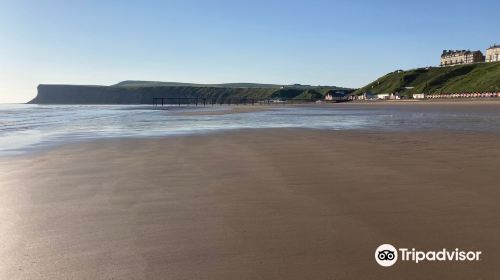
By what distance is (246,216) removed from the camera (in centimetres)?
547

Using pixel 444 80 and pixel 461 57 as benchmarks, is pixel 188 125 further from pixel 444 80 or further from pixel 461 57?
pixel 461 57

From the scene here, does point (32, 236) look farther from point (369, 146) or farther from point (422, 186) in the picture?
point (369, 146)

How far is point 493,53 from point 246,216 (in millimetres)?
186831

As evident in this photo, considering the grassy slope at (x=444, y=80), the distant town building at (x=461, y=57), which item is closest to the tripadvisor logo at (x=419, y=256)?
the grassy slope at (x=444, y=80)

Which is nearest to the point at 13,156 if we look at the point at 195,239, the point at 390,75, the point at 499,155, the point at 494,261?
the point at 195,239

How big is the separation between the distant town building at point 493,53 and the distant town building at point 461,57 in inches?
279

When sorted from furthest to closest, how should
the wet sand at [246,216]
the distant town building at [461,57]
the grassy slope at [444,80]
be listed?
1. the distant town building at [461,57]
2. the grassy slope at [444,80]
3. the wet sand at [246,216]

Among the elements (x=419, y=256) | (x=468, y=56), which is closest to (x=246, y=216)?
(x=419, y=256)

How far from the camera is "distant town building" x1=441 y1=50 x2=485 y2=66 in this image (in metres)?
176

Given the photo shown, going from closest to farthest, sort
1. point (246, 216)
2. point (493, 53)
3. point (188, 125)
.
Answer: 1. point (246, 216)
2. point (188, 125)
3. point (493, 53)

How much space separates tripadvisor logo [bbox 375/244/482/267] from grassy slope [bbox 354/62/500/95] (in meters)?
110

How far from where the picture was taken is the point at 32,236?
4742 millimetres

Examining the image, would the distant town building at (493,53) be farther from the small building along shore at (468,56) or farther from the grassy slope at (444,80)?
the grassy slope at (444,80)

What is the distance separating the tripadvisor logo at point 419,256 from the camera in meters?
3.91
